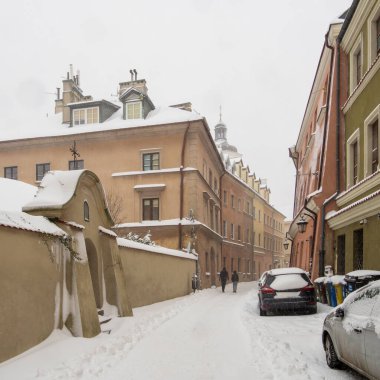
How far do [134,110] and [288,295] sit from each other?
22.1 metres

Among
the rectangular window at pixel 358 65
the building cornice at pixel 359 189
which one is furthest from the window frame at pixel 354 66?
the building cornice at pixel 359 189

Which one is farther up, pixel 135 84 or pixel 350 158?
pixel 135 84

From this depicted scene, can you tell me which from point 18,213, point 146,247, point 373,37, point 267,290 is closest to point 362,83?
point 373,37

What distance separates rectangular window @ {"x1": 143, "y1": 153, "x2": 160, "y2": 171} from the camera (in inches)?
1167

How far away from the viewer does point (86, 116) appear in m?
32.6

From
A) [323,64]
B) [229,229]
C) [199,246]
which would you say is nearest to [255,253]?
[229,229]

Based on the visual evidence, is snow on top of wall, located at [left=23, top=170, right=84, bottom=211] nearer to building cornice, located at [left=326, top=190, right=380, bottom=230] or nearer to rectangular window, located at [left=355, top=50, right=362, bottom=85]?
building cornice, located at [left=326, top=190, right=380, bottom=230]

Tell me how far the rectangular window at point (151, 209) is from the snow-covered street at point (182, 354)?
59.1 ft

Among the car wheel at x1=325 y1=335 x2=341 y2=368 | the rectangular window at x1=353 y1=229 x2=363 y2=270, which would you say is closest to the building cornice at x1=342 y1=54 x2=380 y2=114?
the rectangular window at x1=353 y1=229 x2=363 y2=270

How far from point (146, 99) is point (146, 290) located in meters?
18.6

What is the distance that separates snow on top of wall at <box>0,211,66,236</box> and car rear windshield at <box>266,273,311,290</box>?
6607 mm

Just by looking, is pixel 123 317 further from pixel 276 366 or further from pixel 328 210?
pixel 328 210

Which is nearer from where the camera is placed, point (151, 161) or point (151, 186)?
point (151, 186)

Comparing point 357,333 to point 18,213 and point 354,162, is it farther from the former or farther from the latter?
point 354,162
